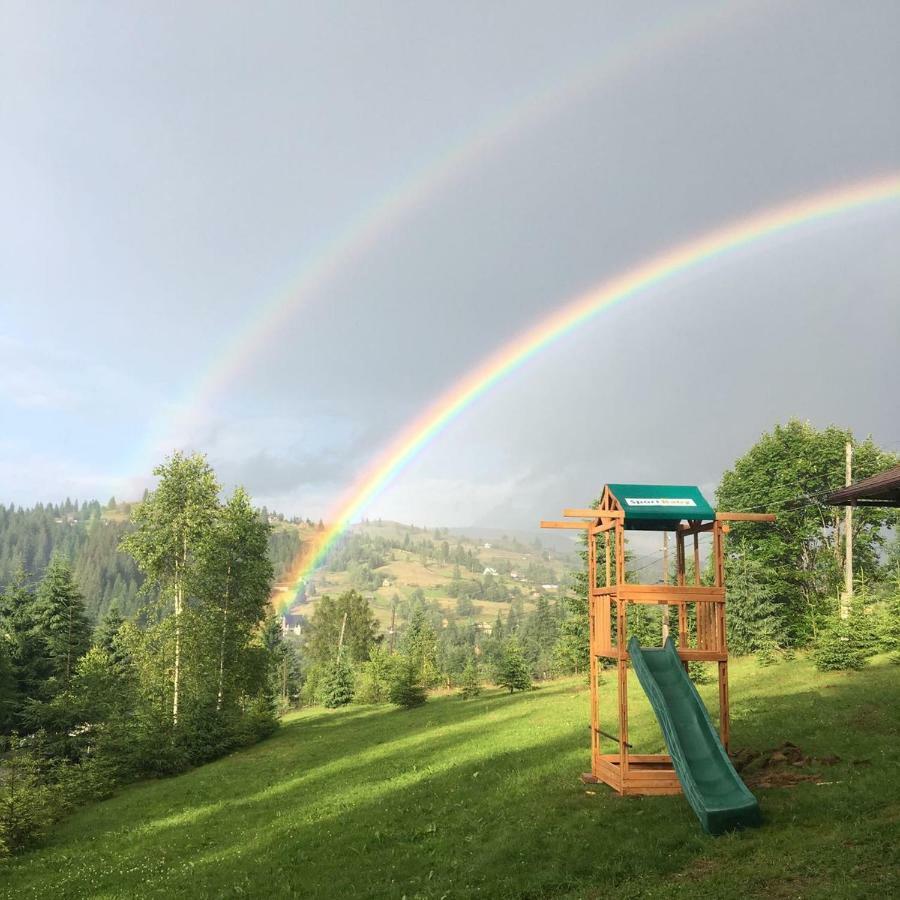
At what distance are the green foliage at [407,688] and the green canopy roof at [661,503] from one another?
88.8 feet

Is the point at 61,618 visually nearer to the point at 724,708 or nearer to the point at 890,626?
the point at 724,708

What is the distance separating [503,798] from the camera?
48.4 feet

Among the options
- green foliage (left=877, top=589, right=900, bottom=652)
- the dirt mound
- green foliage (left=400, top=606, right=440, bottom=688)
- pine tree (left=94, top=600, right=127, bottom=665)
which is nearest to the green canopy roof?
the dirt mound

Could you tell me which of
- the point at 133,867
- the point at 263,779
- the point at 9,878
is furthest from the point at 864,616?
the point at 9,878

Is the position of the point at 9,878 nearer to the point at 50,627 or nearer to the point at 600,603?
the point at 600,603

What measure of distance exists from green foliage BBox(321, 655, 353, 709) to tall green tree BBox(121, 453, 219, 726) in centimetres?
1729

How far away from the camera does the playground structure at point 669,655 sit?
41.6 feet

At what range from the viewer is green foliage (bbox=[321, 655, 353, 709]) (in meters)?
53.1

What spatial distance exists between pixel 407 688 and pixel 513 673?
646 cm

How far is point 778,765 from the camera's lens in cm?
1398

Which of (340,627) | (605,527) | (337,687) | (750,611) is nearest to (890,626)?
(750,611)

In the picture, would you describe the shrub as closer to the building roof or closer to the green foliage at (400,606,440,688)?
the building roof

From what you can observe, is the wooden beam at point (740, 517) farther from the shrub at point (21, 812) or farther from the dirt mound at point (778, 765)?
the shrub at point (21, 812)

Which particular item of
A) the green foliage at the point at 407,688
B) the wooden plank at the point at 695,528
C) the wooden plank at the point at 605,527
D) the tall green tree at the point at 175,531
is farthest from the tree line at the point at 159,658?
the wooden plank at the point at 695,528
